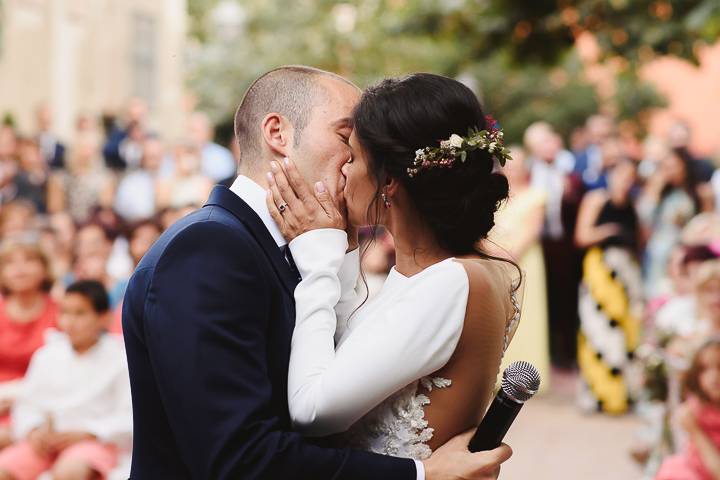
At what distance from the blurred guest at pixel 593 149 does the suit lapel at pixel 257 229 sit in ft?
35.8

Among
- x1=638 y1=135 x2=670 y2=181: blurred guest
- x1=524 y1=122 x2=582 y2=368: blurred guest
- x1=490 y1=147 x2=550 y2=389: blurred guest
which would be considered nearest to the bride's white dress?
x1=490 y1=147 x2=550 y2=389: blurred guest

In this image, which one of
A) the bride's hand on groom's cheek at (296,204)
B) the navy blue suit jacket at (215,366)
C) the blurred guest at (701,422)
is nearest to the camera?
the navy blue suit jacket at (215,366)

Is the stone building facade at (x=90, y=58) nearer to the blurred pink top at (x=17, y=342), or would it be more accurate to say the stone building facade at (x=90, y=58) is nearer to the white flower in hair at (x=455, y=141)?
the blurred pink top at (x=17, y=342)

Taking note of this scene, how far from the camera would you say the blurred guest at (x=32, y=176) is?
495 inches

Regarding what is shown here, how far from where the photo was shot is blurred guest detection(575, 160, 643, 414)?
10.4 metres

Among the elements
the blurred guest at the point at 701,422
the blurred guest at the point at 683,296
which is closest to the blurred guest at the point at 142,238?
the blurred guest at the point at 683,296

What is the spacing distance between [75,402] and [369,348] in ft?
11.7

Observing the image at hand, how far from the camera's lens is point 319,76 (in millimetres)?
3127

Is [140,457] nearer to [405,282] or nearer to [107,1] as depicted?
[405,282]

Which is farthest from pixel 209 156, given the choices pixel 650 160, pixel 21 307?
pixel 21 307

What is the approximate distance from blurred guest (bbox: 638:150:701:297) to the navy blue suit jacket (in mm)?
8412

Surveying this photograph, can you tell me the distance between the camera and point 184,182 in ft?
37.6

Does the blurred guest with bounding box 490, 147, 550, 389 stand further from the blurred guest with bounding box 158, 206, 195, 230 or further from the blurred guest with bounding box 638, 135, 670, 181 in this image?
the blurred guest with bounding box 158, 206, 195, 230

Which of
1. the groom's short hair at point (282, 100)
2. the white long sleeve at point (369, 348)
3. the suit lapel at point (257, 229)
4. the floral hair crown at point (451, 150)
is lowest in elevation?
the white long sleeve at point (369, 348)
